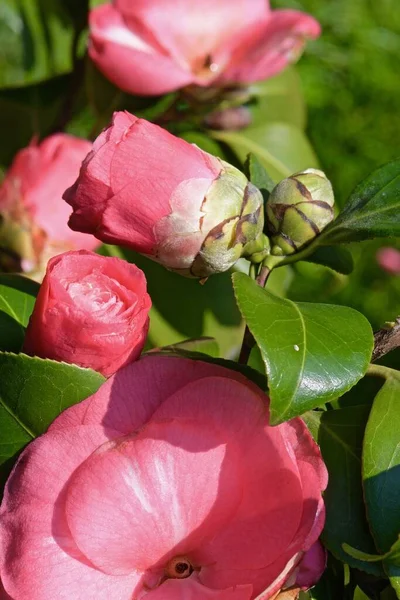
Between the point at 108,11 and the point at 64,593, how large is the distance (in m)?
0.78

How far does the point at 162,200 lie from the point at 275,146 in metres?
0.74

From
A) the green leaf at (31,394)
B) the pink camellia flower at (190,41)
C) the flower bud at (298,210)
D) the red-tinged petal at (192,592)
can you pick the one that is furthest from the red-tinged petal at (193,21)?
Answer: the red-tinged petal at (192,592)

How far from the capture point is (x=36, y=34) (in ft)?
5.09

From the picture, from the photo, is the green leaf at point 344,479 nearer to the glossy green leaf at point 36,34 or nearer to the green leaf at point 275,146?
the green leaf at point 275,146

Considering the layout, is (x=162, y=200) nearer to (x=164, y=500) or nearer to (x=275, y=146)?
(x=164, y=500)

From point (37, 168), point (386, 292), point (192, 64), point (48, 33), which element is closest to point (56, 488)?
point (37, 168)

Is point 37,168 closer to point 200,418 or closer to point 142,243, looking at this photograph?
point 142,243

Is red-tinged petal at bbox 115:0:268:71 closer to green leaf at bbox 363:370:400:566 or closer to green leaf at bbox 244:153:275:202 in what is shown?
green leaf at bbox 244:153:275:202

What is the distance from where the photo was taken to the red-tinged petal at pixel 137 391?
55 centimetres

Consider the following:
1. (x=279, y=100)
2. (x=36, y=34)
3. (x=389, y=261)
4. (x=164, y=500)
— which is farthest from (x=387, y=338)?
(x=389, y=261)

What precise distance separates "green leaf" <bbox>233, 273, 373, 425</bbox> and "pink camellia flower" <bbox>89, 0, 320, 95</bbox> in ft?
1.70

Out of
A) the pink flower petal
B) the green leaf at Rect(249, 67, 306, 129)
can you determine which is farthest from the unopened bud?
the green leaf at Rect(249, 67, 306, 129)

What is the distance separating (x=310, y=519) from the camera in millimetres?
531

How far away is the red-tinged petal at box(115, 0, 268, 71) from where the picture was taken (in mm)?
1084
